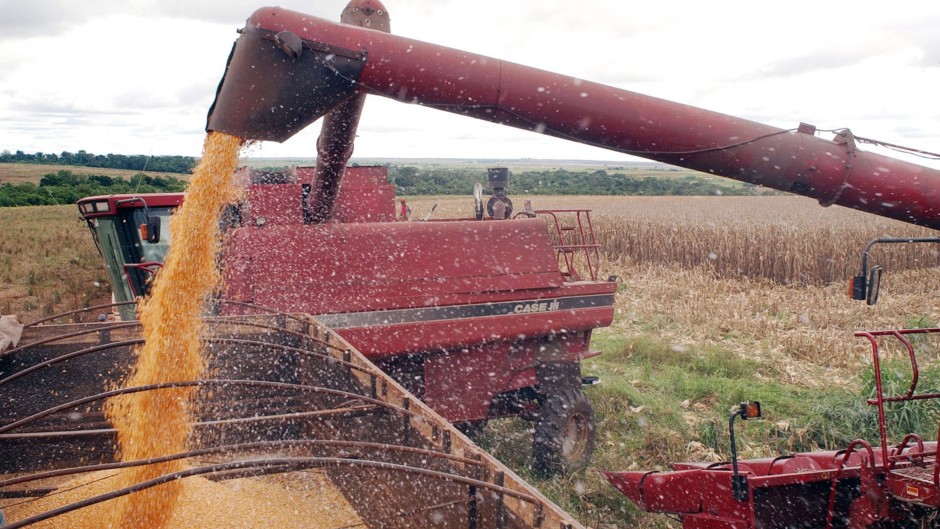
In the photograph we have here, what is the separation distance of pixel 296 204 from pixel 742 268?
10.8 m

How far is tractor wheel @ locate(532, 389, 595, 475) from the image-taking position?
551 cm

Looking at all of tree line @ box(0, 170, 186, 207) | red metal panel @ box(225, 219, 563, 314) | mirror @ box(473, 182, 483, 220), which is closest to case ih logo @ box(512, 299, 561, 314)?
red metal panel @ box(225, 219, 563, 314)

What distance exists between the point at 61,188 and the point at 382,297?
36.6 meters

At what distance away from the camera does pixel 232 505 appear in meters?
3.01

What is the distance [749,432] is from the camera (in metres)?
6.05

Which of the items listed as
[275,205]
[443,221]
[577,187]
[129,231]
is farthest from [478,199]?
[577,187]

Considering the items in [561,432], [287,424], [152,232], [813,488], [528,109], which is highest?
[528,109]

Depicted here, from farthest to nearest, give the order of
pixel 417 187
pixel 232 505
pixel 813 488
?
pixel 417 187 → pixel 813 488 → pixel 232 505

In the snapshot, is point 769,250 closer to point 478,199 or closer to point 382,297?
point 478,199

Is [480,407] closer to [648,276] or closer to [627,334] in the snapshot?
[627,334]

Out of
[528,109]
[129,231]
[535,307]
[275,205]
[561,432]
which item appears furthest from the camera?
[129,231]

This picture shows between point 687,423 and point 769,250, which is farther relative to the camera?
point 769,250

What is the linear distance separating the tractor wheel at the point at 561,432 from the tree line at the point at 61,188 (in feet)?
93.8

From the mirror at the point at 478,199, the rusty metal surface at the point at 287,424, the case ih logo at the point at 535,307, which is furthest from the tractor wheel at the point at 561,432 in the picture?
the rusty metal surface at the point at 287,424
